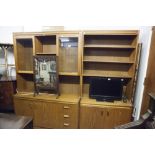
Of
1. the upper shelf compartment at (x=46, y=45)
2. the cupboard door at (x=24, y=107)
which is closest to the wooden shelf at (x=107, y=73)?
the upper shelf compartment at (x=46, y=45)

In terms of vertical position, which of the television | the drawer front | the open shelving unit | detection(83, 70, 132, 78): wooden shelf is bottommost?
the drawer front

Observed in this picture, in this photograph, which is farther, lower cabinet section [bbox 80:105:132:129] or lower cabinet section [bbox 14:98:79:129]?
lower cabinet section [bbox 14:98:79:129]

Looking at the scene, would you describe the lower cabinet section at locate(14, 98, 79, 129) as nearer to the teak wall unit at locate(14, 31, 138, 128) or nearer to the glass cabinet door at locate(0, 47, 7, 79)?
the teak wall unit at locate(14, 31, 138, 128)

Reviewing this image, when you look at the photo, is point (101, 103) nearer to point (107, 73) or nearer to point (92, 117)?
point (92, 117)

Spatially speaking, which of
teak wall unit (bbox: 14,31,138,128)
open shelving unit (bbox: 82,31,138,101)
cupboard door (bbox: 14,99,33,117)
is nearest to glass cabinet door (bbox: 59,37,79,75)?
teak wall unit (bbox: 14,31,138,128)

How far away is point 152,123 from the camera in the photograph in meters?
1.24

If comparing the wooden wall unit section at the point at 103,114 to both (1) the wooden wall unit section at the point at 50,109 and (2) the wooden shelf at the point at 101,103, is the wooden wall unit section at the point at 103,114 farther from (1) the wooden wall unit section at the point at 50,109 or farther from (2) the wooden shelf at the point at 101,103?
(1) the wooden wall unit section at the point at 50,109

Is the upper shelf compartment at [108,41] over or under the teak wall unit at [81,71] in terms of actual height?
over

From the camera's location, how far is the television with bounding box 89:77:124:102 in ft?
7.82

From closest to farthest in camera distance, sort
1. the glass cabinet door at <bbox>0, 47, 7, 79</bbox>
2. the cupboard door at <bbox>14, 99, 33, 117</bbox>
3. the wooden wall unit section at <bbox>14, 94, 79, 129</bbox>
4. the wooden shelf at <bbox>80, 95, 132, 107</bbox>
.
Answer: the wooden shelf at <bbox>80, 95, 132, 107</bbox>, the wooden wall unit section at <bbox>14, 94, 79, 129</bbox>, the cupboard door at <bbox>14, 99, 33, 117</bbox>, the glass cabinet door at <bbox>0, 47, 7, 79</bbox>

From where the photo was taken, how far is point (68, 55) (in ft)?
8.35

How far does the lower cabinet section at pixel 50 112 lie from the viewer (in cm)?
244

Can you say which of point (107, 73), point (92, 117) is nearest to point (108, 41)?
point (107, 73)
